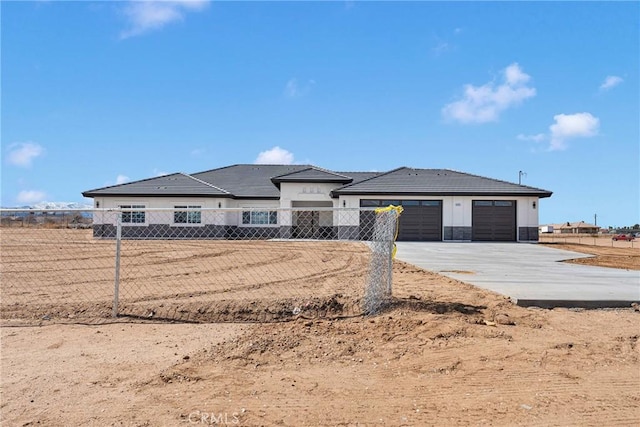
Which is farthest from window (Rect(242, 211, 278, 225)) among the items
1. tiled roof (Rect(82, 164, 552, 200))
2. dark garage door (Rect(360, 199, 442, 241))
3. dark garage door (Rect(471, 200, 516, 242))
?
dark garage door (Rect(471, 200, 516, 242))

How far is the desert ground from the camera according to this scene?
365cm

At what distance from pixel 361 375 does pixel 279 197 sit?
30.7m

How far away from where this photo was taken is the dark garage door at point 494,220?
3005 cm

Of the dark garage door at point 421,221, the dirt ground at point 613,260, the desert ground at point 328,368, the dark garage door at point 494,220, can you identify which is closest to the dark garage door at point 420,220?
the dark garage door at point 421,221

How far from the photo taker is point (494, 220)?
30.1 metres

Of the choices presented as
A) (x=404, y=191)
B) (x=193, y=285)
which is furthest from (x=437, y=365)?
(x=404, y=191)

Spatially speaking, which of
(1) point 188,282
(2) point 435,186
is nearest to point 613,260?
(2) point 435,186

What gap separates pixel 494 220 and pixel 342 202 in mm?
10501

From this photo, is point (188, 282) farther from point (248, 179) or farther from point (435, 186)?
point (248, 179)

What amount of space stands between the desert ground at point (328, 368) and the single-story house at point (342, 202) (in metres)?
20.9

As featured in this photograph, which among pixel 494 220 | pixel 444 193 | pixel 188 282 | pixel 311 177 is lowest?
pixel 188 282

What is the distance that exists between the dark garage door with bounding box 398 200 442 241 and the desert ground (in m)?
22.9

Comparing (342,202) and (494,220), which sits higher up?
(342,202)

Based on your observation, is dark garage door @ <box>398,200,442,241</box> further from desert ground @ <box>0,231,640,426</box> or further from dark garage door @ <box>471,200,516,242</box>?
desert ground @ <box>0,231,640,426</box>
